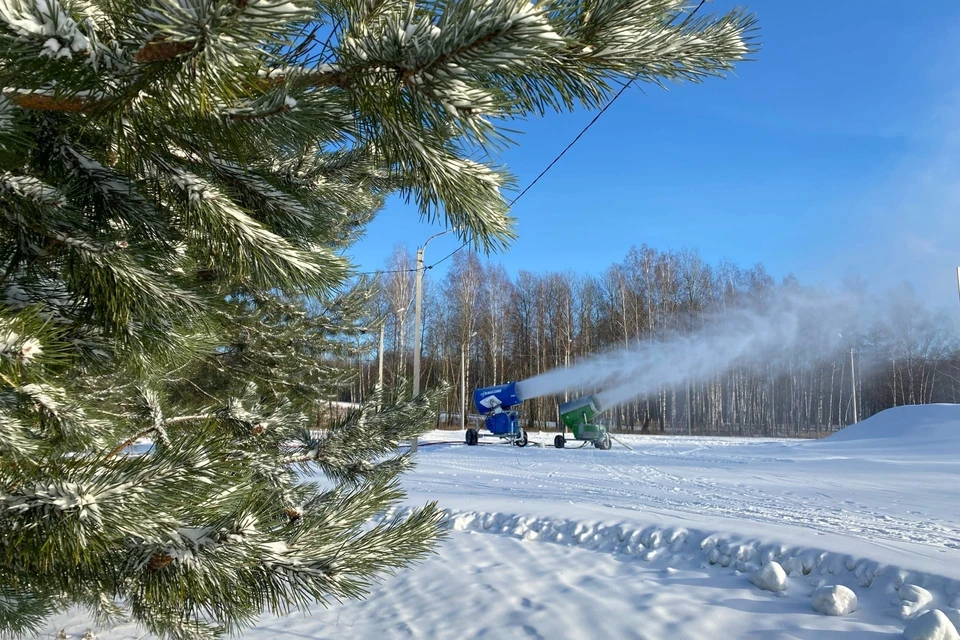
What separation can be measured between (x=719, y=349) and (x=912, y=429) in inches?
495

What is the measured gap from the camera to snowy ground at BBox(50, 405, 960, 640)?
394cm

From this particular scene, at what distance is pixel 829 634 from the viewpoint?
3590 millimetres

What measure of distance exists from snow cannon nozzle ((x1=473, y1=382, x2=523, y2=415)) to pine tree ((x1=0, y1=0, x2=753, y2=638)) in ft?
61.8

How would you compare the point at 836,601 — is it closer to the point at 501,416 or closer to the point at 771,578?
the point at 771,578

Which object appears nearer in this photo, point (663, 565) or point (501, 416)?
point (663, 565)

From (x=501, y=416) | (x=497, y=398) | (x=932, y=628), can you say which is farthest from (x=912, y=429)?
(x=932, y=628)

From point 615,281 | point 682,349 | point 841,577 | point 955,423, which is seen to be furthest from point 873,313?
point 841,577

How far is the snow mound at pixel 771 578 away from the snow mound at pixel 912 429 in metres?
13.4

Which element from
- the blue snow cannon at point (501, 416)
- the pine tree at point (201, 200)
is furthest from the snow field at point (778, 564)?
the blue snow cannon at point (501, 416)

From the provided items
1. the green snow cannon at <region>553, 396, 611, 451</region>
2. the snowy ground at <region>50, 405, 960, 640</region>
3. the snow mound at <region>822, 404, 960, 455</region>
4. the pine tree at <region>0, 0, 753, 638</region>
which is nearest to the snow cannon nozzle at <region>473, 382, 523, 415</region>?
the green snow cannon at <region>553, 396, 611, 451</region>

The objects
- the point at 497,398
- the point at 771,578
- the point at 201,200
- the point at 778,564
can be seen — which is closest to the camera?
the point at 201,200

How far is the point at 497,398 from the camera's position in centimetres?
2077

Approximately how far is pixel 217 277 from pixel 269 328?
3.70 m

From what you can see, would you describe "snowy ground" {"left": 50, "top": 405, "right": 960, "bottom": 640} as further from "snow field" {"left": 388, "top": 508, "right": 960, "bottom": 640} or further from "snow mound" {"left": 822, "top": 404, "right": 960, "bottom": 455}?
"snow mound" {"left": 822, "top": 404, "right": 960, "bottom": 455}
